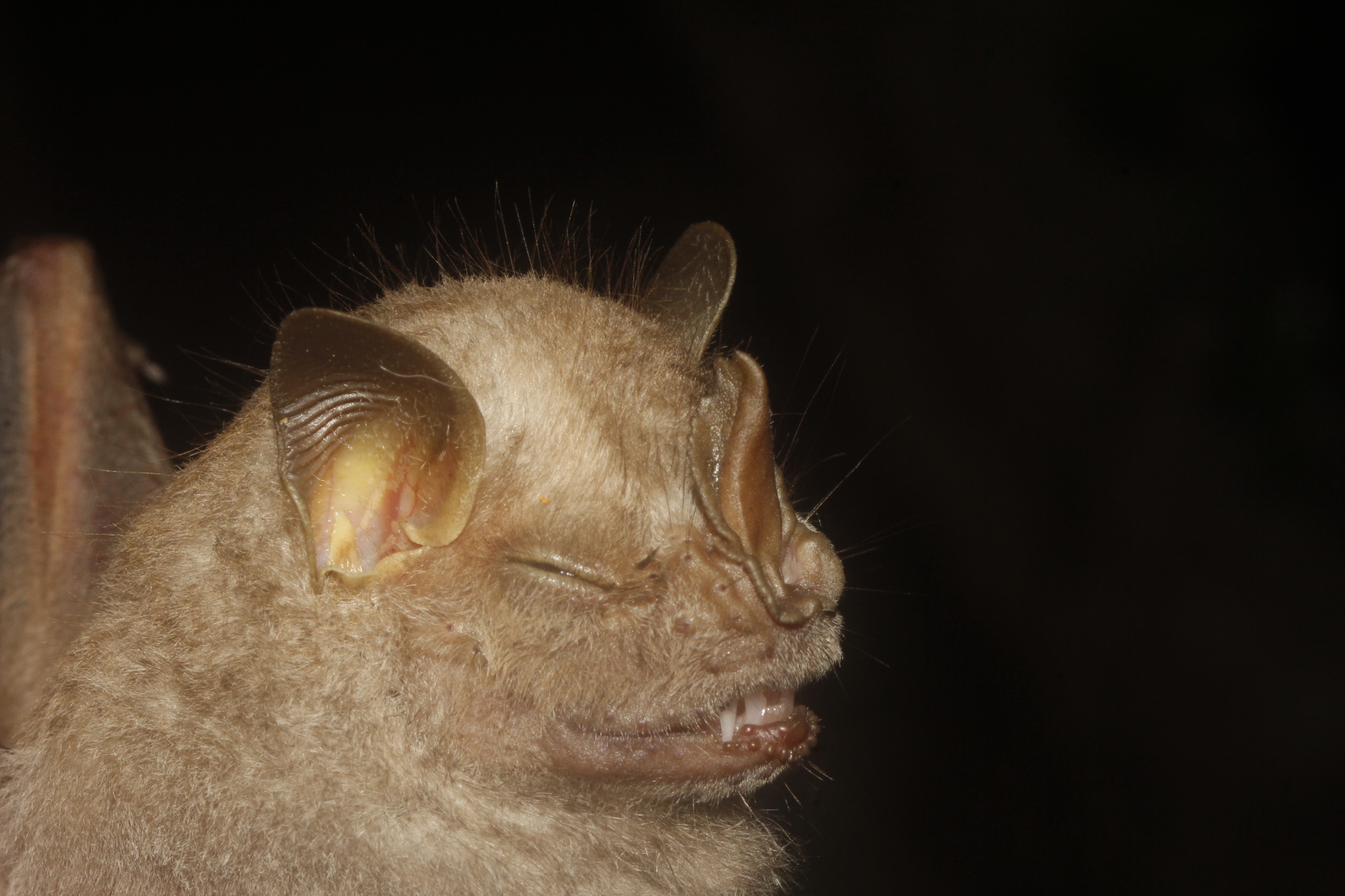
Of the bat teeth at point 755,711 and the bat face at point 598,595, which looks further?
the bat teeth at point 755,711

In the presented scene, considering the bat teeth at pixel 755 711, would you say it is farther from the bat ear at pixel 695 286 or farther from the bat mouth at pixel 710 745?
the bat ear at pixel 695 286

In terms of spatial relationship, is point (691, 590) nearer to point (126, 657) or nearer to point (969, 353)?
point (126, 657)

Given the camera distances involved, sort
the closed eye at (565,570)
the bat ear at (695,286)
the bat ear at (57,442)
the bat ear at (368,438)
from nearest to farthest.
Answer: the bat ear at (368,438)
the closed eye at (565,570)
the bat ear at (695,286)
the bat ear at (57,442)

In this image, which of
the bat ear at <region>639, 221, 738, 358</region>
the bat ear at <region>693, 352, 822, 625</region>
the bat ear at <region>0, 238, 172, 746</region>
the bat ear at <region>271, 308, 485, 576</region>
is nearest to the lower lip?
the bat ear at <region>693, 352, 822, 625</region>

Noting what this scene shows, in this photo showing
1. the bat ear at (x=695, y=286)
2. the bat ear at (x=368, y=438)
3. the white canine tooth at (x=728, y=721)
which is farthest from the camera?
the bat ear at (x=695, y=286)

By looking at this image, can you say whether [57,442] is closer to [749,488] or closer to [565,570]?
[565,570]

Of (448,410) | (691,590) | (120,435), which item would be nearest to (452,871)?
(691,590)

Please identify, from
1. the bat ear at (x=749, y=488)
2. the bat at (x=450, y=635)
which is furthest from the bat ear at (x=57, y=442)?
the bat ear at (x=749, y=488)
